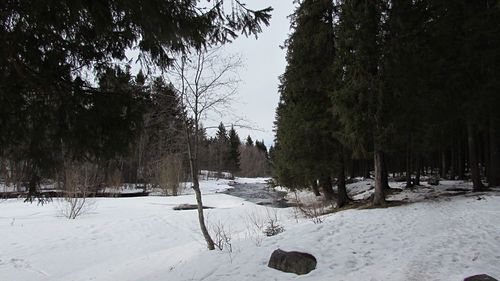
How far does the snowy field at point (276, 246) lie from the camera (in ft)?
23.1

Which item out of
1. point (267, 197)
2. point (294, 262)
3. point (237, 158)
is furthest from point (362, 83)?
point (237, 158)

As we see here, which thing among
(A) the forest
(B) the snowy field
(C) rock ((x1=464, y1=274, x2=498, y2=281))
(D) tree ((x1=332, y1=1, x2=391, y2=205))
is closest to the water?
(A) the forest

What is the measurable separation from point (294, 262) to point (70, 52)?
498 centimetres

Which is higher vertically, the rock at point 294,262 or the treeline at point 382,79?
the treeline at point 382,79

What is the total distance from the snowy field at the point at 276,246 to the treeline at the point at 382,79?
2.78 metres

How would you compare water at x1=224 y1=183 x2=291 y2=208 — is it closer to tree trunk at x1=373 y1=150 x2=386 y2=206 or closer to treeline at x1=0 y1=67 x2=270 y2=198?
tree trunk at x1=373 y1=150 x2=386 y2=206

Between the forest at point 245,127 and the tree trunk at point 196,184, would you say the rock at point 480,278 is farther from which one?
the tree trunk at point 196,184

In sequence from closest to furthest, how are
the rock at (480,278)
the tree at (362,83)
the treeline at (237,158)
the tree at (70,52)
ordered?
1. the tree at (70,52)
2. the rock at (480,278)
3. the tree at (362,83)
4. the treeline at (237,158)

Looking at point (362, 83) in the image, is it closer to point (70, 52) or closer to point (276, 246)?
point (276, 246)

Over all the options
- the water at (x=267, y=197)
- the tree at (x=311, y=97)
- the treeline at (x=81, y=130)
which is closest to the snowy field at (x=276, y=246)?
the treeline at (x=81, y=130)

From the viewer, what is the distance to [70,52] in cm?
539

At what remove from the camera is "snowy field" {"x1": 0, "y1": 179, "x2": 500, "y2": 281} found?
7039mm

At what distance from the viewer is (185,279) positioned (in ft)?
25.5

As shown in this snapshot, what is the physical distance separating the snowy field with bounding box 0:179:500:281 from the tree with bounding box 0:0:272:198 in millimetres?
3852
